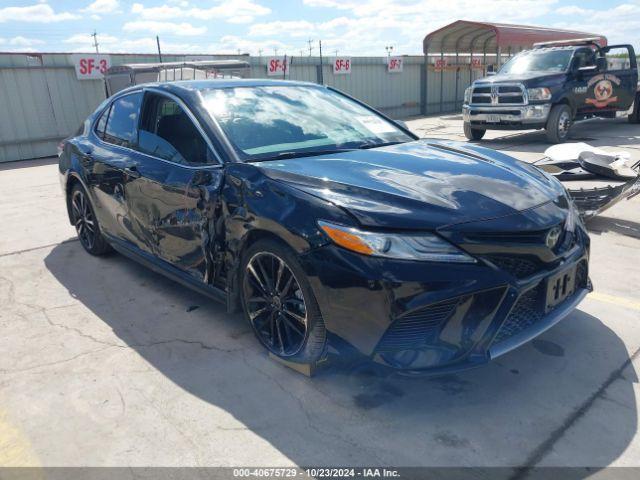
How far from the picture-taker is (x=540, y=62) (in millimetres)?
11602

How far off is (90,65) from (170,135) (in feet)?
38.6

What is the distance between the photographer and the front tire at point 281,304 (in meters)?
2.63

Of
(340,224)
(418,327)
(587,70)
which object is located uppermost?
(587,70)

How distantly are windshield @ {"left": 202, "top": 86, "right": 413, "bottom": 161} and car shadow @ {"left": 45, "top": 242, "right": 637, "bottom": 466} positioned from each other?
1253mm

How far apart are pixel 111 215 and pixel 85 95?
11066 millimetres

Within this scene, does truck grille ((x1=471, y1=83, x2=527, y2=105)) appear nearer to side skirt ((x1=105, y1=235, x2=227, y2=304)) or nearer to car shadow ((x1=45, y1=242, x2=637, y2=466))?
car shadow ((x1=45, y1=242, x2=637, y2=466))

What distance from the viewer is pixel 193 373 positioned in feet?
9.88

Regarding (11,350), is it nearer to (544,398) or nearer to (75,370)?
(75,370)

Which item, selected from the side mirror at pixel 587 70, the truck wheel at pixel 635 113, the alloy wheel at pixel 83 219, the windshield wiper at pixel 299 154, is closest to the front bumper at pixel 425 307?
the windshield wiper at pixel 299 154

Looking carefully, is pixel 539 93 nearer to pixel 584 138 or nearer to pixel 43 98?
pixel 584 138

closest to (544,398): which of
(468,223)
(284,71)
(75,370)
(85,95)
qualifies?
(468,223)

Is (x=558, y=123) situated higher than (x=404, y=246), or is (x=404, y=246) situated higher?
(x=404, y=246)

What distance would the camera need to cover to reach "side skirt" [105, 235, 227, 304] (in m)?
3.30

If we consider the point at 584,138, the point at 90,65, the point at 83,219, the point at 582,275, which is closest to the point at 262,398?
the point at 582,275
